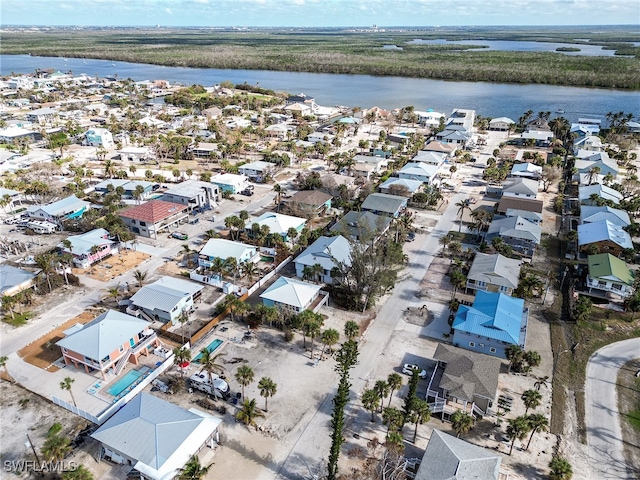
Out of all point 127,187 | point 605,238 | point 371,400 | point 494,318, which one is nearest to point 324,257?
point 494,318

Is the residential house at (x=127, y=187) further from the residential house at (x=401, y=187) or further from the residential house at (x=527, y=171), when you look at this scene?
the residential house at (x=527, y=171)

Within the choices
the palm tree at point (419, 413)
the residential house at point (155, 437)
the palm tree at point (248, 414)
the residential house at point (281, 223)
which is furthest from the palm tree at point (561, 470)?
the residential house at point (281, 223)

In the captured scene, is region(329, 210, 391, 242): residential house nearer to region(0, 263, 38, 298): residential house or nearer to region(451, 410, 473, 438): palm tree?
region(451, 410, 473, 438): palm tree

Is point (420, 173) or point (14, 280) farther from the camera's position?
point (420, 173)

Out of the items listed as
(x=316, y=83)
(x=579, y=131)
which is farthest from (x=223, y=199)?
(x=316, y=83)

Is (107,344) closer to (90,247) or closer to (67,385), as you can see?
(67,385)

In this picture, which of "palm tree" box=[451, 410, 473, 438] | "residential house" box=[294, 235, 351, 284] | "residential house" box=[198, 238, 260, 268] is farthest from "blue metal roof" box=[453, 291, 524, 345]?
"residential house" box=[198, 238, 260, 268]
